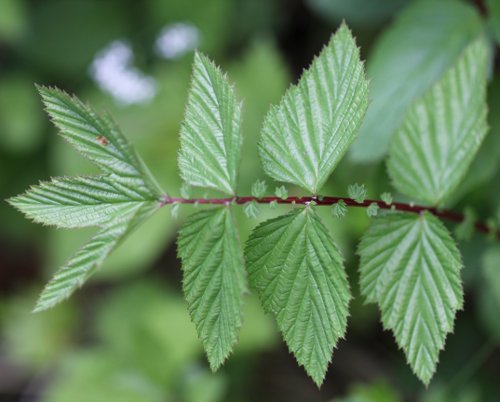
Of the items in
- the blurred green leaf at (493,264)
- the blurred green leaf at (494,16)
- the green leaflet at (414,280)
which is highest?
the blurred green leaf at (494,16)

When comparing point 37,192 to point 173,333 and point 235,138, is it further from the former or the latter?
point 173,333

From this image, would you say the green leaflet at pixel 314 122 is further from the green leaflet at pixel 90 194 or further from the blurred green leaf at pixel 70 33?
the blurred green leaf at pixel 70 33

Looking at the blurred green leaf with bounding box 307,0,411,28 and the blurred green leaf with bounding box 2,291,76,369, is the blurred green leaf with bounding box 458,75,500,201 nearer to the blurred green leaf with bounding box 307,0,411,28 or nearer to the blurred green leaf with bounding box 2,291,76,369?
the blurred green leaf with bounding box 307,0,411,28

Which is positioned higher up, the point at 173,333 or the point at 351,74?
the point at 351,74

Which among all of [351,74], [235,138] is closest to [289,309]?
[235,138]

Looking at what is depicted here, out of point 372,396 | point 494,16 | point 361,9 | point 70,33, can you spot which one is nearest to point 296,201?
point 494,16

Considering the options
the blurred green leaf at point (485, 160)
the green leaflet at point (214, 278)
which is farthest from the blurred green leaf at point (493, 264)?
the green leaflet at point (214, 278)
